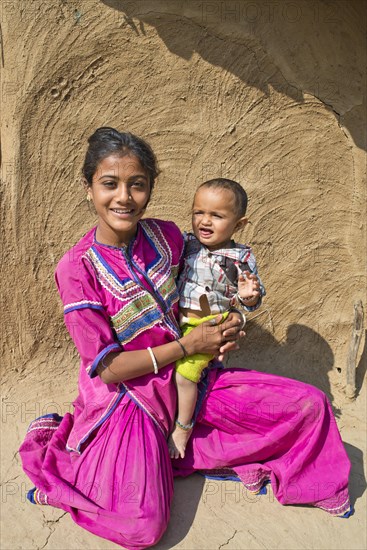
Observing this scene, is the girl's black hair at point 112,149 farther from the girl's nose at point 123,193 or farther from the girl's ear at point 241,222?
the girl's ear at point 241,222

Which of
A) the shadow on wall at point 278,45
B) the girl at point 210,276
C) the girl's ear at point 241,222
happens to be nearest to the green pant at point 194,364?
the girl at point 210,276

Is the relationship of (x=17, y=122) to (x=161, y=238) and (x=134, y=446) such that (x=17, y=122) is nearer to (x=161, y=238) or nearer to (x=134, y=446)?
(x=161, y=238)

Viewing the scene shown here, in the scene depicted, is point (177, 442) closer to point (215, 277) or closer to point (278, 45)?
point (215, 277)

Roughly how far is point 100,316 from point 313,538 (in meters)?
1.26

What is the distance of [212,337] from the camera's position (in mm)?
→ 2369

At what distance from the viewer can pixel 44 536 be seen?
2.39m

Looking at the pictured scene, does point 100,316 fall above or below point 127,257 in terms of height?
below

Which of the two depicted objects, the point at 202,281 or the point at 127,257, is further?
the point at 202,281

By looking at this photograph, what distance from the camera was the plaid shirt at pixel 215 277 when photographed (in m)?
2.47

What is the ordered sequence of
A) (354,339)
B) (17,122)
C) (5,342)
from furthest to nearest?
1. (354,339)
2. (5,342)
3. (17,122)

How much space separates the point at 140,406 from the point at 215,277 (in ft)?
1.95

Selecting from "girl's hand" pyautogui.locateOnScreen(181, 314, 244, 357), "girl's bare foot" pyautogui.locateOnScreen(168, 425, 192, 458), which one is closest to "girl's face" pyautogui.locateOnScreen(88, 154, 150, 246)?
"girl's hand" pyautogui.locateOnScreen(181, 314, 244, 357)

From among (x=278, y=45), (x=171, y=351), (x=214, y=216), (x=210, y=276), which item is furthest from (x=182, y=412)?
(x=278, y=45)

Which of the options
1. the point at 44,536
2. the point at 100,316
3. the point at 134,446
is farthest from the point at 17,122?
the point at 44,536
